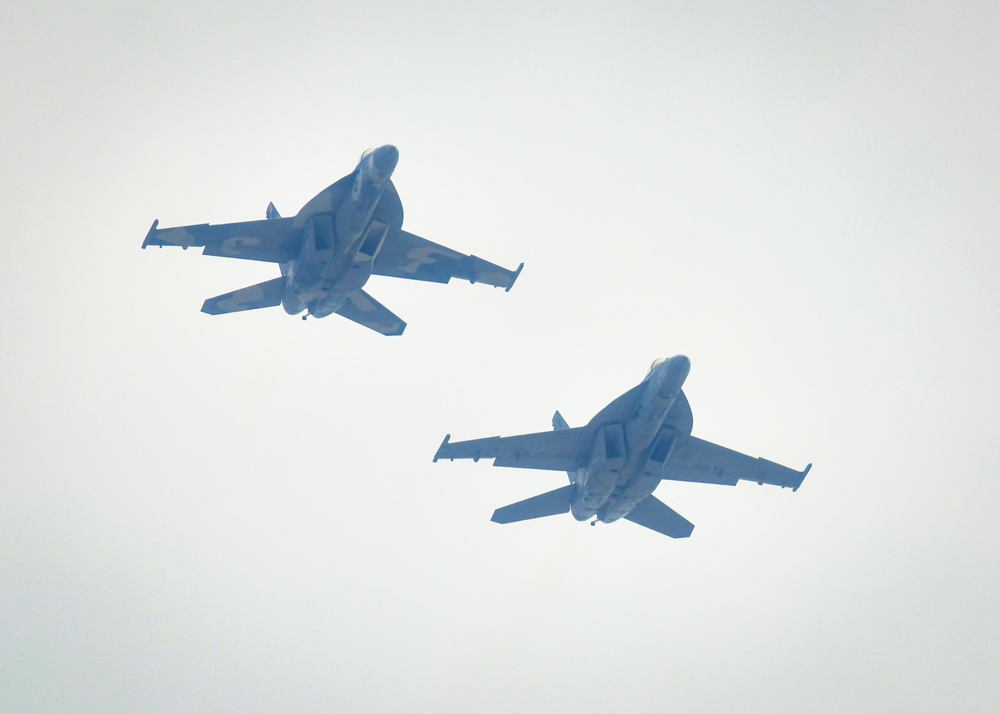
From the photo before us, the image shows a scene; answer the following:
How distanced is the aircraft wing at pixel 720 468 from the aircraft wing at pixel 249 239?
20.0 m

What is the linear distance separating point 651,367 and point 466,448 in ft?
29.4

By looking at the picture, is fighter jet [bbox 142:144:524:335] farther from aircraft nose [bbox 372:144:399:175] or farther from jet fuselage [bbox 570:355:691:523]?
jet fuselage [bbox 570:355:691:523]

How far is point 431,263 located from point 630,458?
12843 mm

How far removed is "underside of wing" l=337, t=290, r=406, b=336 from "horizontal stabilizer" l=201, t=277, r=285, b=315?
3365mm

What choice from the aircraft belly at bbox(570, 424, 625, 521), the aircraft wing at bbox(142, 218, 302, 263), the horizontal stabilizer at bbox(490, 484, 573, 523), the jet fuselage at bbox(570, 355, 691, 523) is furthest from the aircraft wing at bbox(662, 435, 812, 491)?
the aircraft wing at bbox(142, 218, 302, 263)

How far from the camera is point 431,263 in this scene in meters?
48.7

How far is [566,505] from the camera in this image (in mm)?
49406

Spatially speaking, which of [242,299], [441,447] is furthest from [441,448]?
[242,299]

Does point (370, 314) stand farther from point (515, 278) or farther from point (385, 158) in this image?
point (385, 158)

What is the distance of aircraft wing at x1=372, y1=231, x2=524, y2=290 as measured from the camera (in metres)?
48.3

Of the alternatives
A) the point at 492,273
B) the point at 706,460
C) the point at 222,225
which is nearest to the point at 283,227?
the point at 222,225

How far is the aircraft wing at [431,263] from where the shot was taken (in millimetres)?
48312

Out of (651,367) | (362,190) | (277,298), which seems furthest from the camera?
(277,298)

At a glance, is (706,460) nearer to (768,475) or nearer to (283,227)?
(768,475)
